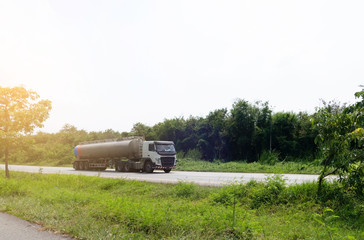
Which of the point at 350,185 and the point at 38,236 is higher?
the point at 350,185

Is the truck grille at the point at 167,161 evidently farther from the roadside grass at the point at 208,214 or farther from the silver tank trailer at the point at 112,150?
the roadside grass at the point at 208,214

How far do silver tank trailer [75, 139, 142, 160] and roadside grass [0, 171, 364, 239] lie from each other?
43.6 ft

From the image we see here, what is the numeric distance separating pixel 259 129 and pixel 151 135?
16972mm

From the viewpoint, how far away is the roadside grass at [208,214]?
6004 mm

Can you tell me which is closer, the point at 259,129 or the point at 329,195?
the point at 329,195

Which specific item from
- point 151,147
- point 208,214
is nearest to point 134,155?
point 151,147

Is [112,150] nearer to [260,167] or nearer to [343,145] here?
[260,167]

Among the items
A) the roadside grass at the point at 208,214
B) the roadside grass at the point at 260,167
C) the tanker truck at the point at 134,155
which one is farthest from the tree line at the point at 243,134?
the roadside grass at the point at 208,214

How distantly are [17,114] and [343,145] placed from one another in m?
17.7

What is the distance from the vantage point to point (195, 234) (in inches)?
229

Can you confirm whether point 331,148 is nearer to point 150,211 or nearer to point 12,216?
point 150,211

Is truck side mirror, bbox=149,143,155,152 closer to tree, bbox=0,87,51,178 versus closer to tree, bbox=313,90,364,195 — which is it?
tree, bbox=0,87,51,178

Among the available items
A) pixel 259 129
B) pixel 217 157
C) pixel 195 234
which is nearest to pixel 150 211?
pixel 195 234

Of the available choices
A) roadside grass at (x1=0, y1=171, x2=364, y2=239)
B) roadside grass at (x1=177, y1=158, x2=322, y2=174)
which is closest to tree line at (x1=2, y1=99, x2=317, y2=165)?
roadside grass at (x1=177, y1=158, x2=322, y2=174)
